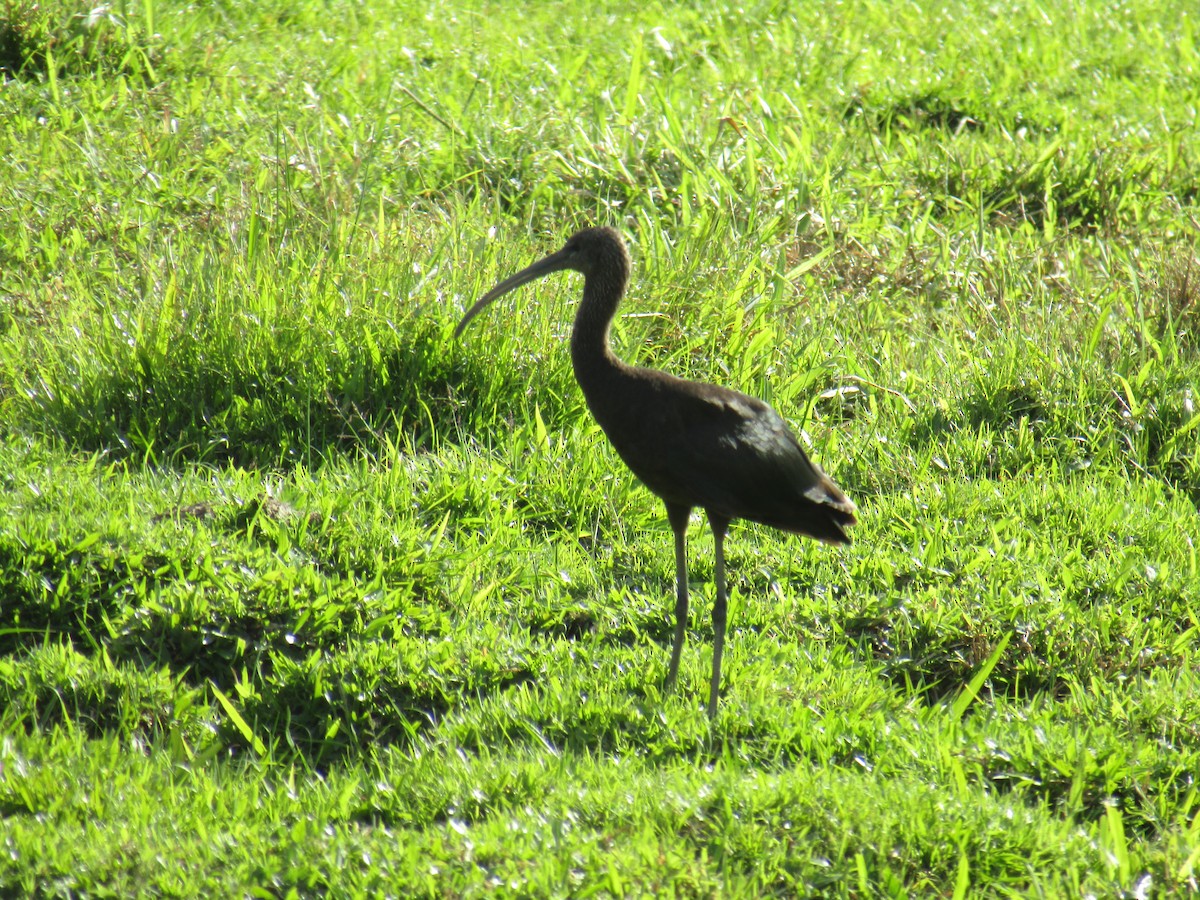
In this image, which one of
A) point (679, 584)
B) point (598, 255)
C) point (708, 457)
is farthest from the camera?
point (598, 255)

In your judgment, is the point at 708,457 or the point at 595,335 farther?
the point at 595,335

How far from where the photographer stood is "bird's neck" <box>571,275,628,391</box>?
3.94m

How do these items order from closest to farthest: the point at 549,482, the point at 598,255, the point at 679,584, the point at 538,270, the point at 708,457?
1. the point at 708,457
2. the point at 679,584
3. the point at 598,255
4. the point at 538,270
5. the point at 549,482

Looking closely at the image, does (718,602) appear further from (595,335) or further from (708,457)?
(595,335)

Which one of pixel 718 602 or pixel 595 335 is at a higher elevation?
pixel 595 335

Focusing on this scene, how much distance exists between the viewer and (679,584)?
3.97m

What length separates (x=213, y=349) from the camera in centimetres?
485

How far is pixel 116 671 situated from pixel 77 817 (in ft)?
A: 2.01

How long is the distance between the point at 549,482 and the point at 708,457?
107cm

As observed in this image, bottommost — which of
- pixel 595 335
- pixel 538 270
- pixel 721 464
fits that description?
pixel 721 464

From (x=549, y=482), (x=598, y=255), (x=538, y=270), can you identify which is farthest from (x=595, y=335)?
(x=549, y=482)

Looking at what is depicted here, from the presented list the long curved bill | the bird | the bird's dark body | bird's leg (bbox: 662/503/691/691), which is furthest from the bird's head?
bird's leg (bbox: 662/503/691/691)

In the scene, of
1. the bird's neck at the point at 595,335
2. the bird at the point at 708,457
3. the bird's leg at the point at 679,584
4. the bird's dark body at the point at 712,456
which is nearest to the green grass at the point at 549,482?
the bird's leg at the point at 679,584

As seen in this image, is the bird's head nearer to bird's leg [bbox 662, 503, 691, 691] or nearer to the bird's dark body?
the bird's dark body
